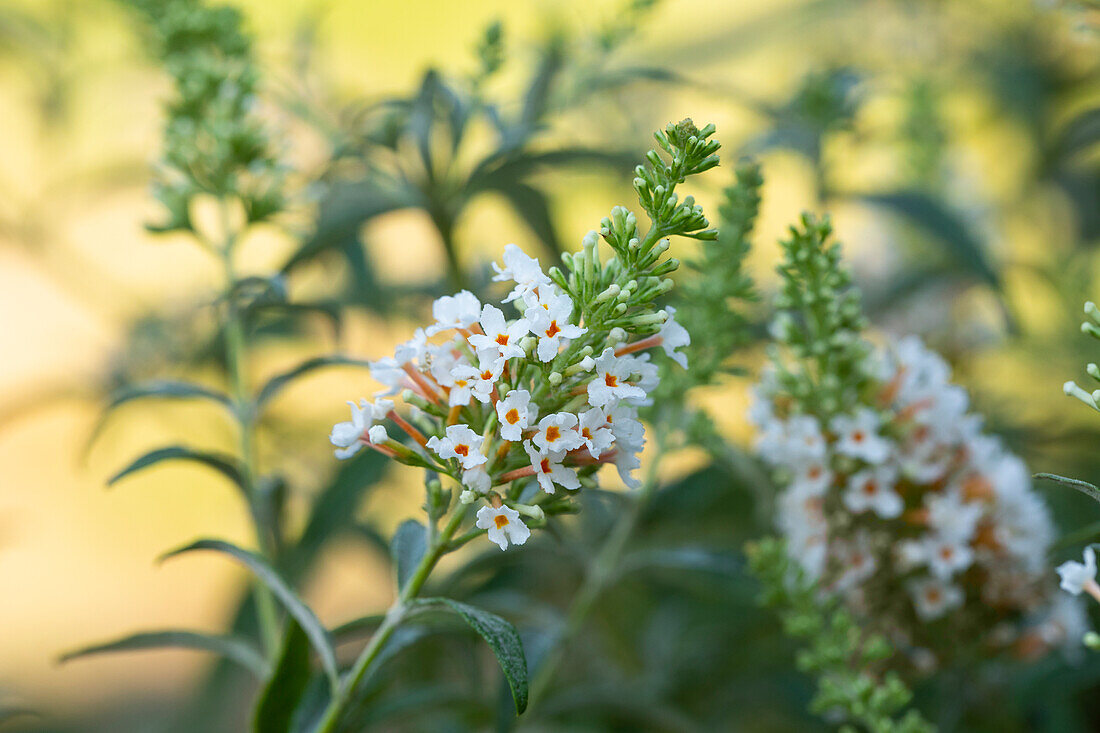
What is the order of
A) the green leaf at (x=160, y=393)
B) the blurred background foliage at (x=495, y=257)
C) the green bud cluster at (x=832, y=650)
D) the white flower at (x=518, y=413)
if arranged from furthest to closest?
the blurred background foliage at (x=495, y=257) → the green leaf at (x=160, y=393) → the green bud cluster at (x=832, y=650) → the white flower at (x=518, y=413)

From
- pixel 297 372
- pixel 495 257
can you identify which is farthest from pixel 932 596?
pixel 495 257

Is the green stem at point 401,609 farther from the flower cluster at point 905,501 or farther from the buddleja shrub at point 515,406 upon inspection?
the flower cluster at point 905,501

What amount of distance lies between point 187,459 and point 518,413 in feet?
1.05

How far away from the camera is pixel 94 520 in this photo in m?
2.16

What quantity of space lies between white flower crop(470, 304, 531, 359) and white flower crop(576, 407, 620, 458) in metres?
0.04

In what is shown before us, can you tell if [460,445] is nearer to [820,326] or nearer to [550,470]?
[550,470]

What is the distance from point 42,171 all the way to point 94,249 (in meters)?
Answer: 0.51

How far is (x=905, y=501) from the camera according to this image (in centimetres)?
64

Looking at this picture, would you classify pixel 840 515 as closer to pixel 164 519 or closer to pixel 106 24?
pixel 106 24

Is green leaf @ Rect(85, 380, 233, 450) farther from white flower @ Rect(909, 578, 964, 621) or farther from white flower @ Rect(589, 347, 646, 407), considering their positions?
white flower @ Rect(909, 578, 964, 621)

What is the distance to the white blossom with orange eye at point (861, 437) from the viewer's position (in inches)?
22.7

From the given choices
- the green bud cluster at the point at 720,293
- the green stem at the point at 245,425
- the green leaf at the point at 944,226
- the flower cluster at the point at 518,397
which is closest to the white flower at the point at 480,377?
the flower cluster at the point at 518,397

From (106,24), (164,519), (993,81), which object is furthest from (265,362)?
(993,81)

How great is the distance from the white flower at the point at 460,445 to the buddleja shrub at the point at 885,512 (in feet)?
0.78
